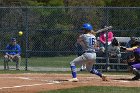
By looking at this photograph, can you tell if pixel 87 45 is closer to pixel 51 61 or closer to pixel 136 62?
pixel 136 62

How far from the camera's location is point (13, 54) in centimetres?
2080

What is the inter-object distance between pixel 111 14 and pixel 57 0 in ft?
59.0

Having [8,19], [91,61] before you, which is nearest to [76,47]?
[8,19]

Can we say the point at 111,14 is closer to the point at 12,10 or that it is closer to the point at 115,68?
the point at 115,68

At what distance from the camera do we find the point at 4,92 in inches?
465

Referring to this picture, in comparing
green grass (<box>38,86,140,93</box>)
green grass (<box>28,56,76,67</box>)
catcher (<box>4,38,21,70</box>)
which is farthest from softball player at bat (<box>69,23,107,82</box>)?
green grass (<box>28,56,76,67</box>)

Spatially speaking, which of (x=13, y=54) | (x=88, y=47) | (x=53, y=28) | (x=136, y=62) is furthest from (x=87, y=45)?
(x=53, y=28)

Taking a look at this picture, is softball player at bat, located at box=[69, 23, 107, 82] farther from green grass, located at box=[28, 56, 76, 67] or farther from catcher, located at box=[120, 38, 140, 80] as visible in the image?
green grass, located at box=[28, 56, 76, 67]

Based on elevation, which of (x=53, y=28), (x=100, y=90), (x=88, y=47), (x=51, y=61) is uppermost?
(x=53, y=28)

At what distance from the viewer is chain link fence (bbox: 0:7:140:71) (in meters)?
21.0

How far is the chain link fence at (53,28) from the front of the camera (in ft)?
69.1

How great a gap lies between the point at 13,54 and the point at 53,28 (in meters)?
2.46

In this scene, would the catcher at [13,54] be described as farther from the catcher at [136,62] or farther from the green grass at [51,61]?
the catcher at [136,62]

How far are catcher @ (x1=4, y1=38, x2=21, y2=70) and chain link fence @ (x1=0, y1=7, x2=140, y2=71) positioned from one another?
32 cm
